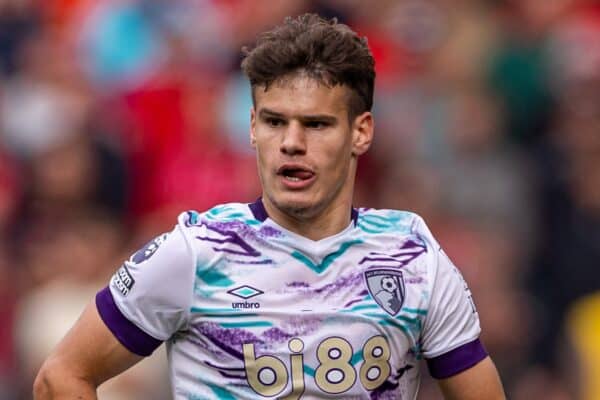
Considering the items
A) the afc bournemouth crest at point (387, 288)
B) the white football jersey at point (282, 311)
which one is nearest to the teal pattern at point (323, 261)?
the white football jersey at point (282, 311)

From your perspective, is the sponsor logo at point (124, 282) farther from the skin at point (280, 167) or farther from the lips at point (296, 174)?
the lips at point (296, 174)

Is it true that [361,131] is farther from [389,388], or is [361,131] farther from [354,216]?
[389,388]

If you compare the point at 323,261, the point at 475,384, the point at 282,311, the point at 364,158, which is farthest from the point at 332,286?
the point at 364,158

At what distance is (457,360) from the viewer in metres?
5.68

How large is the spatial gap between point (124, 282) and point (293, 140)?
0.75 meters

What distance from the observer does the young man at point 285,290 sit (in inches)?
214

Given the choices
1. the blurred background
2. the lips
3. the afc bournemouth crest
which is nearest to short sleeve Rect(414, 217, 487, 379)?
the afc bournemouth crest

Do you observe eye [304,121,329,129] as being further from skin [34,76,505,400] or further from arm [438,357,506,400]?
arm [438,357,506,400]

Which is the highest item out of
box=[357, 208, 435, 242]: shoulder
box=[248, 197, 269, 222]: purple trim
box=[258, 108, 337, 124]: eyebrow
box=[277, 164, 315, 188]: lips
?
box=[258, 108, 337, 124]: eyebrow

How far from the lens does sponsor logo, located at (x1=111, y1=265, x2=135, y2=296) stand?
17.9ft

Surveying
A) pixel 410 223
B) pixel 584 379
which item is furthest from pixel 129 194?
pixel 410 223

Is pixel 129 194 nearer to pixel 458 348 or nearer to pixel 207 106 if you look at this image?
pixel 207 106

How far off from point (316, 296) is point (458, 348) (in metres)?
0.56

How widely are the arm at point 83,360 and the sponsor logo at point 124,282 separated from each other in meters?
0.12
